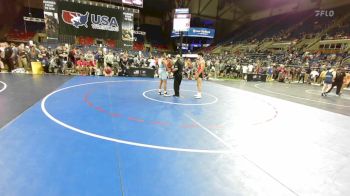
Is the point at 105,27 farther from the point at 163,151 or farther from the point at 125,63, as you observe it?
the point at 163,151

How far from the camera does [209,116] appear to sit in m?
6.17

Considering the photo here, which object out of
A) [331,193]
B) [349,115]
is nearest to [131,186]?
[331,193]

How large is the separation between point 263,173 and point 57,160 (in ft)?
10.5

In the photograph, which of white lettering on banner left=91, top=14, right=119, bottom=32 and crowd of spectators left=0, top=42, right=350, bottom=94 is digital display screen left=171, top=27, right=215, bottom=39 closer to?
crowd of spectators left=0, top=42, right=350, bottom=94

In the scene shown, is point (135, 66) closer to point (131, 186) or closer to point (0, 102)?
point (0, 102)

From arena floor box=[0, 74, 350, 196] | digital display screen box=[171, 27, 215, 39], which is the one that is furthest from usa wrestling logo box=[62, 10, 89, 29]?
digital display screen box=[171, 27, 215, 39]

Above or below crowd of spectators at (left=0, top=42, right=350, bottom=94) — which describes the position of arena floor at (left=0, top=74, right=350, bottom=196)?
A: below

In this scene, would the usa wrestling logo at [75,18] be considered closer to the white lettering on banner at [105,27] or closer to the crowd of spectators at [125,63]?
the white lettering on banner at [105,27]

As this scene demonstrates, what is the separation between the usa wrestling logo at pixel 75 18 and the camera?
50.4 feet

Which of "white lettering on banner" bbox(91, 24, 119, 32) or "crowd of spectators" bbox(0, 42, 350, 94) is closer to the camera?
"crowd of spectators" bbox(0, 42, 350, 94)

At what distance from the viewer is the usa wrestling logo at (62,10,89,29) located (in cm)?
1537

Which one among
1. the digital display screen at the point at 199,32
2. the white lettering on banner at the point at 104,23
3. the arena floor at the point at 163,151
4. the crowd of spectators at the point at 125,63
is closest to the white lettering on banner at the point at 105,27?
the white lettering on banner at the point at 104,23

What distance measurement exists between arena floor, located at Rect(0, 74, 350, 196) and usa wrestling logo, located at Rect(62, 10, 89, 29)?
34.9ft

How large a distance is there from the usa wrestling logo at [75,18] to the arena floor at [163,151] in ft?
34.9
